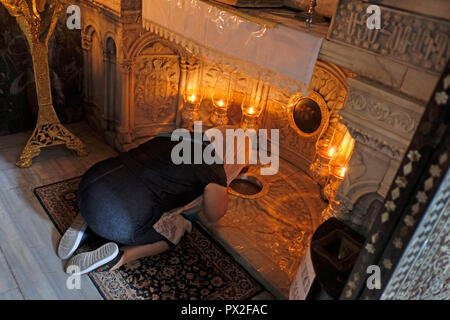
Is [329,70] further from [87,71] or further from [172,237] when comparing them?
[87,71]

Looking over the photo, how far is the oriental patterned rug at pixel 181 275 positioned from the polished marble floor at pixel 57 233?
0.07 m

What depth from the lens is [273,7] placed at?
289 cm

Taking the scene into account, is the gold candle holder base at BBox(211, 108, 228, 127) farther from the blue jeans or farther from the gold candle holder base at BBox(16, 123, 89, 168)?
the blue jeans

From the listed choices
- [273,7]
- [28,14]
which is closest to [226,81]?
[273,7]

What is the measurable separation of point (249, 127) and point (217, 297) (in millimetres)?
1810

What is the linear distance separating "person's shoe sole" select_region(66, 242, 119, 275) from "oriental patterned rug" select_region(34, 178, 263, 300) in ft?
0.36

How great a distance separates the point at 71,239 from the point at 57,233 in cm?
28

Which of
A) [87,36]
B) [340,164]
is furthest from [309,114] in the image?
[87,36]

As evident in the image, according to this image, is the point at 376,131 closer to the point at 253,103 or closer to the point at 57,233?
the point at 253,103

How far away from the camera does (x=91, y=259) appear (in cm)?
244

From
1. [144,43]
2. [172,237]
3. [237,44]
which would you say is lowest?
[172,237]

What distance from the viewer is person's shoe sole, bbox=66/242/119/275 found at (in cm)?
243
